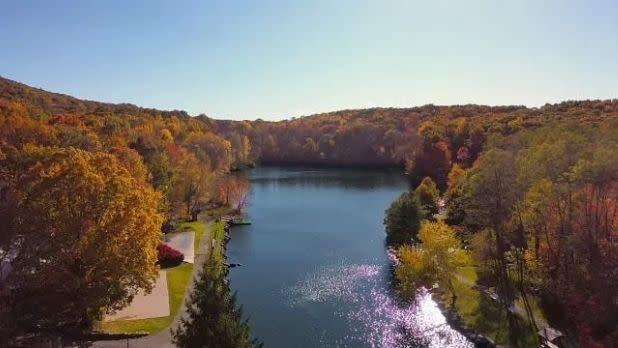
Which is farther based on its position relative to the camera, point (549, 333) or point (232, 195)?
point (232, 195)

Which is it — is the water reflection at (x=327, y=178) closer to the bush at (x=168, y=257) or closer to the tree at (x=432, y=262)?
the bush at (x=168, y=257)

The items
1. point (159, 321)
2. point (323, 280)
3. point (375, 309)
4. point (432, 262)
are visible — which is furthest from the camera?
point (323, 280)

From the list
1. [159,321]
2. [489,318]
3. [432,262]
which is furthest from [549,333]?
[159,321]

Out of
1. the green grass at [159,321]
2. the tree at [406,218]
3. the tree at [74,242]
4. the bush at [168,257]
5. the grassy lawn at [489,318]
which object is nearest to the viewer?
the tree at [74,242]

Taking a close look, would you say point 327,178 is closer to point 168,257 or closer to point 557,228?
point 168,257

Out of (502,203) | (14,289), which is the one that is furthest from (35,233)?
(502,203)

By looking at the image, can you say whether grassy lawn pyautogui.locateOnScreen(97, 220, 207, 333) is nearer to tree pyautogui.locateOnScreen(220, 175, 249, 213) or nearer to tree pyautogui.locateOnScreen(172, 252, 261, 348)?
tree pyautogui.locateOnScreen(172, 252, 261, 348)

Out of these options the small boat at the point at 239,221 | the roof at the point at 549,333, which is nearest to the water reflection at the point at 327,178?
the small boat at the point at 239,221
